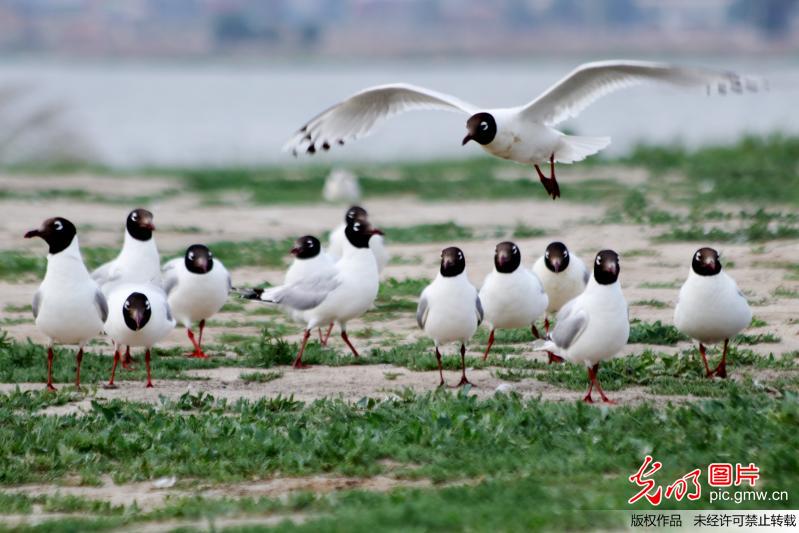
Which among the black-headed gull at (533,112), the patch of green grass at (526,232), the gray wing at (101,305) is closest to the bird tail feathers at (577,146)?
the black-headed gull at (533,112)

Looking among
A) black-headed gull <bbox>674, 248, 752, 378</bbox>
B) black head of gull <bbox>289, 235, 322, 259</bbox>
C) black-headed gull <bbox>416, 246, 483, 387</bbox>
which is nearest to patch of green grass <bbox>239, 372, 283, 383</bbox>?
black-headed gull <bbox>416, 246, 483, 387</bbox>

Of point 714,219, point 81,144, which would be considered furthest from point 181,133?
point 714,219

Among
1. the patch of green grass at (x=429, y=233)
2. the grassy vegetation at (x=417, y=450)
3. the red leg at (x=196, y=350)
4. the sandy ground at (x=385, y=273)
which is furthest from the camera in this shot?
the patch of green grass at (x=429, y=233)

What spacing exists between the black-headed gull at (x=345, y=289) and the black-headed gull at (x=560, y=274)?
1320mm

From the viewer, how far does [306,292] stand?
10.6 metres

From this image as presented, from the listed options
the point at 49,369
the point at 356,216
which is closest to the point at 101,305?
the point at 49,369

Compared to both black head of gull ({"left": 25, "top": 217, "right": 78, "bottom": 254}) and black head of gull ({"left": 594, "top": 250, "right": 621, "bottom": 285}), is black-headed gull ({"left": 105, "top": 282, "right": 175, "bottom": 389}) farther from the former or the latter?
black head of gull ({"left": 594, "top": 250, "right": 621, "bottom": 285})

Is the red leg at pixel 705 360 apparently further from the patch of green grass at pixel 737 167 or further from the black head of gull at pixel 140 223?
the patch of green grass at pixel 737 167

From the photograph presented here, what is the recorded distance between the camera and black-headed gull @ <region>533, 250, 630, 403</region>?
28.3ft

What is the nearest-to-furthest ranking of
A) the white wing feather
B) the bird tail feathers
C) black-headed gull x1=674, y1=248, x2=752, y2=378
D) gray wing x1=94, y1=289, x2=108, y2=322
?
black-headed gull x1=674, y1=248, x2=752, y2=378
gray wing x1=94, y1=289, x2=108, y2=322
the bird tail feathers
the white wing feather

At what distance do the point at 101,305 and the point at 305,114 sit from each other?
3613 centimetres

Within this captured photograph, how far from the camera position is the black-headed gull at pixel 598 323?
28.3 feet

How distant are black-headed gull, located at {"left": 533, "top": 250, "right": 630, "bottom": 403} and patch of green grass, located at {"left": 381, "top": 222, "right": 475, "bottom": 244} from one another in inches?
279

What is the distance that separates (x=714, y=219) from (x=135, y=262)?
7849mm
